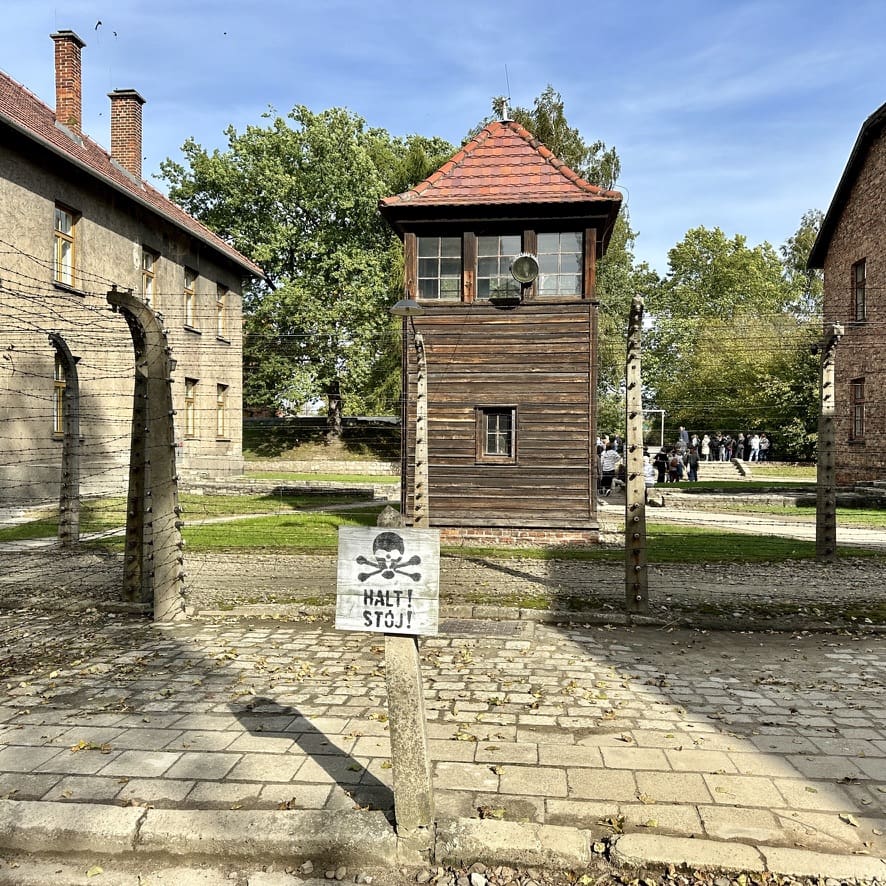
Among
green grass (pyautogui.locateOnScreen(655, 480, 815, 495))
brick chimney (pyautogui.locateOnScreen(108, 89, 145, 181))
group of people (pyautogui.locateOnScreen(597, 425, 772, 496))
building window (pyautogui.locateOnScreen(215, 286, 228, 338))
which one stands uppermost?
brick chimney (pyautogui.locateOnScreen(108, 89, 145, 181))

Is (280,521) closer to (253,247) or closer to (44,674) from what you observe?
(44,674)

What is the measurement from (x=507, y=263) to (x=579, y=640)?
910 cm

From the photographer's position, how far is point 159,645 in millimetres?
6973

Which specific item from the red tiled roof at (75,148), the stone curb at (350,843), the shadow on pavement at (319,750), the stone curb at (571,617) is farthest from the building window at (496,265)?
the stone curb at (350,843)

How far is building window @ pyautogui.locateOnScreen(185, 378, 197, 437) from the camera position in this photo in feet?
85.5

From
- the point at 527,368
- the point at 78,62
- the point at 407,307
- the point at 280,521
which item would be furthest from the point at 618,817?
the point at 78,62

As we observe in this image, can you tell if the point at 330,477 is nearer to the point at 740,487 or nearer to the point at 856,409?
the point at 740,487

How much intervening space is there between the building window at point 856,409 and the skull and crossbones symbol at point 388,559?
24666mm

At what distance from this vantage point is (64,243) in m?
20.2

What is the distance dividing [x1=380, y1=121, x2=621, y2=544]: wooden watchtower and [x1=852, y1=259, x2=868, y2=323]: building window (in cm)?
1360

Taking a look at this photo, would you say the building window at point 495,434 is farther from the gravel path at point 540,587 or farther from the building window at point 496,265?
the gravel path at point 540,587

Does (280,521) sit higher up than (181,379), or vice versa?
(181,379)

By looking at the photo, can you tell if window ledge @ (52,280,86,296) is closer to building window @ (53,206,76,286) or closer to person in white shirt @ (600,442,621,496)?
building window @ (53,206,76,286)

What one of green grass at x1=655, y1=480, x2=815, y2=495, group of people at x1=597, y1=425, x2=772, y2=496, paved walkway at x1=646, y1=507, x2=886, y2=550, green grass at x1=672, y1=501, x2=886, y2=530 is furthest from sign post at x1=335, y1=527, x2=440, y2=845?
green grass at x1=655, y1=480, x2=815, y2=495
